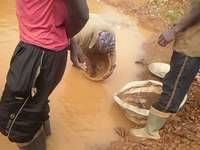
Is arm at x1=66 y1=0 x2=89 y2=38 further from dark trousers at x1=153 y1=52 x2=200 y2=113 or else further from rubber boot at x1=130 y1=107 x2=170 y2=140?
rubber boot at x1=130 y1=107 x2=170 y2=140

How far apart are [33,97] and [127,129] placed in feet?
4.70

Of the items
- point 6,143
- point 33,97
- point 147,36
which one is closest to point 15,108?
point 33,97

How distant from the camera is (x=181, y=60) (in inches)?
142

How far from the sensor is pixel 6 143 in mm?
3855

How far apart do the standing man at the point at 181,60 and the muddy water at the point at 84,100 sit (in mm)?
618

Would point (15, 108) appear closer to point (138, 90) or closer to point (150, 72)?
point (138, 90)

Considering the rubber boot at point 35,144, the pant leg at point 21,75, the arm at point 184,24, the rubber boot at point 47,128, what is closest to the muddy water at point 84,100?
the rubber boot at point 47,128

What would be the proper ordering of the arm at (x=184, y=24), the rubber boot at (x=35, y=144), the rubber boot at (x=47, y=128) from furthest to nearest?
the rubber boot at (x=47, y=128) < the arm at (x=184, y=24) < the rubber boot at (x=35, y=144)

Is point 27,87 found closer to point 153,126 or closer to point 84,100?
Result: point 153,126

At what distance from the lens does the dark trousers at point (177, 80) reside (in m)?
3.61

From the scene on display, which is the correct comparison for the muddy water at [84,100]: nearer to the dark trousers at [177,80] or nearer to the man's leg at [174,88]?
the man's leg at [174,88]

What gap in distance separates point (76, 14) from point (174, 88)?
1231 millimetres

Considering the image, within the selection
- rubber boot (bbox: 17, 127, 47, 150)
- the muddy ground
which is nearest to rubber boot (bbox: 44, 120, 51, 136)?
rubber boot (bbox: 17, 127, 47, 150)

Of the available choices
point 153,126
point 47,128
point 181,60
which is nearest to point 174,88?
point 181,60
